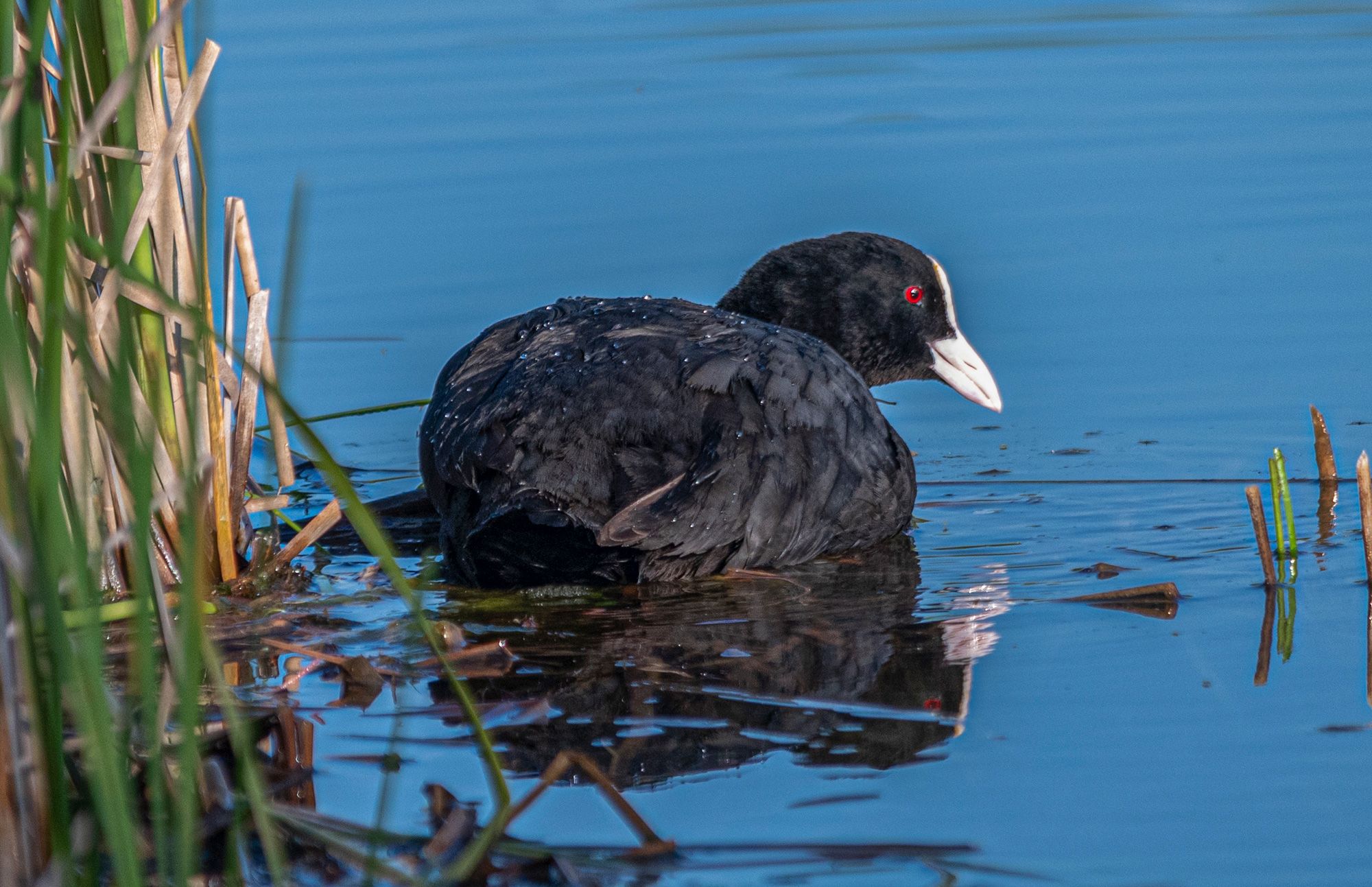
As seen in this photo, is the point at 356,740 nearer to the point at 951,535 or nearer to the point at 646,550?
the point at 646,550

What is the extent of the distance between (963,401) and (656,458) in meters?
2.32

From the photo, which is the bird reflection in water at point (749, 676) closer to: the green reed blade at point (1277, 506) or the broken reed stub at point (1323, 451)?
the green reed blade at point (1277, 506)

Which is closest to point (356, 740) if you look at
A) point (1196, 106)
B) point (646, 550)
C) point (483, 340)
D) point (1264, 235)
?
point (646, 550)

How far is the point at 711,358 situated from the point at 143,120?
139 centimetres

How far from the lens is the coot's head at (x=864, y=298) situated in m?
5.83

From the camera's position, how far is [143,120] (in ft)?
12.7

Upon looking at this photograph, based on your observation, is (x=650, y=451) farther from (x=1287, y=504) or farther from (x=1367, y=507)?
(x=1367, y=507)

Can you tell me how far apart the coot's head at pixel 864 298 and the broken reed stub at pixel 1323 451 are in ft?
4.10

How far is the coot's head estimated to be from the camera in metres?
5.83

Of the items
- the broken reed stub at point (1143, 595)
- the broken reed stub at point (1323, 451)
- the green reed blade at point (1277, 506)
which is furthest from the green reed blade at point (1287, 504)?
the broken reed stub at point (1323, 451)

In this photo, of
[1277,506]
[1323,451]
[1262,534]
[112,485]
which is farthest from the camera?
[1323,451]

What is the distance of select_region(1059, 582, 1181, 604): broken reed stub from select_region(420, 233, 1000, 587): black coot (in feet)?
2.51

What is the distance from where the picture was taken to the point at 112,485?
13.0ft

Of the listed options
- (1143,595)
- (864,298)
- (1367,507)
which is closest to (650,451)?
(1143,595)
